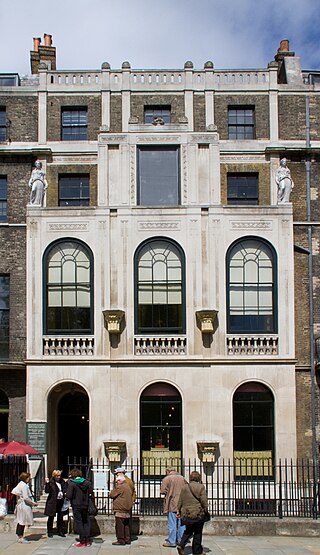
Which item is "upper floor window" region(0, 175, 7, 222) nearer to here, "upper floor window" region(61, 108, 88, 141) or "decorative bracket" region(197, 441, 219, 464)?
"upper floor window" region(61, 108, 88, 141)

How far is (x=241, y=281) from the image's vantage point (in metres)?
25.4

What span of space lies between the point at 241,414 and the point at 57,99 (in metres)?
14.4

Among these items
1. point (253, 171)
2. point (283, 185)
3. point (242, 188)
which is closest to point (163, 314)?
point (283, 185)

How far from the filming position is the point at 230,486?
23.5 meters

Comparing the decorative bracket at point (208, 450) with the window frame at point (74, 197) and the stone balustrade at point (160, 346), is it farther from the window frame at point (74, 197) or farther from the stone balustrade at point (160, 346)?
the window frame at point (74, 197)

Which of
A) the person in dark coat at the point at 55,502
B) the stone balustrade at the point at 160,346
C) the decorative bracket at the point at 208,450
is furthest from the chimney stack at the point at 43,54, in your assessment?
the person in dark coat at the point at 55,502

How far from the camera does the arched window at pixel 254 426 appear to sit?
2423 centimetres

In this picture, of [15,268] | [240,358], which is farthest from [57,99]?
[240,358]

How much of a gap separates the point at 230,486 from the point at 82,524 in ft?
22.3

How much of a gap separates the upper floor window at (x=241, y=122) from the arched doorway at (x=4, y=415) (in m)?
13.4

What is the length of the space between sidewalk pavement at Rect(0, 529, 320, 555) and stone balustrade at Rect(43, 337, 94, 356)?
6.68 m

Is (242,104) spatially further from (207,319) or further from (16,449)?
(16,449)

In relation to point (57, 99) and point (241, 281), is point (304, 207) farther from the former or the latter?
point (57, 99)

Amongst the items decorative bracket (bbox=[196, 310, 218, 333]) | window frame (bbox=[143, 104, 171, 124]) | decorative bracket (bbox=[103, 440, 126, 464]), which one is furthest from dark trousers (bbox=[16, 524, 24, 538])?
window frame (bbox=[143, 104, 171, 124])
